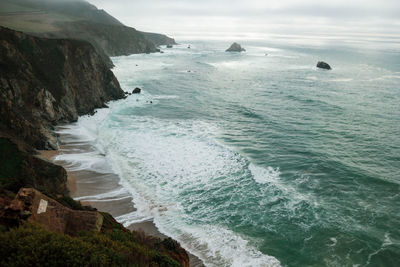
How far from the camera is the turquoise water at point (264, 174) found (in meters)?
17.5

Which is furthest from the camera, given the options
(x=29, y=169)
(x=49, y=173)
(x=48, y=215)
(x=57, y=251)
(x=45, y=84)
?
(x=45, y=84)

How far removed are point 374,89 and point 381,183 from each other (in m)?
49.6

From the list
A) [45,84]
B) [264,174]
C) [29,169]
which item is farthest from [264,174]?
[45,84]

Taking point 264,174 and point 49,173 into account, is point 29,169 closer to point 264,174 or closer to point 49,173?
point 49,173

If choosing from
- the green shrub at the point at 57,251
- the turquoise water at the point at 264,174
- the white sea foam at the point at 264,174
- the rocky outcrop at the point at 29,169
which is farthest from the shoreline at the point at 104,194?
the white sea foam at the point at 264,174

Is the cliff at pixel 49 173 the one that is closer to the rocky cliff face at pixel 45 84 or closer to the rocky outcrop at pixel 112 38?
the rocky cliff face at pixel 45 84

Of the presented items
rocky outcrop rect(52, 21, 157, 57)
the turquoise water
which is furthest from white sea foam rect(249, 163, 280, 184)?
rocky outcrop rect(52, 21, 157, 57)

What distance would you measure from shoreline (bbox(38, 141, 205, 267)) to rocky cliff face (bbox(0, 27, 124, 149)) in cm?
413

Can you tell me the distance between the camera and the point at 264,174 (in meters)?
A: 26.0

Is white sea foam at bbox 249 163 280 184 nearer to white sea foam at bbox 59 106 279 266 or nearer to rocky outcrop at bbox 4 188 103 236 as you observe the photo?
white sea foam at bbox 59 106 279 266

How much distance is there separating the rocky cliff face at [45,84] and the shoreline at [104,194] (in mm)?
4129

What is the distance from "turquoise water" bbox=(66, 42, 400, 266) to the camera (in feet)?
57.3

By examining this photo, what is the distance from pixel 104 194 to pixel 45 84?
22.2 m

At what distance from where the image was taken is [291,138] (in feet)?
115
